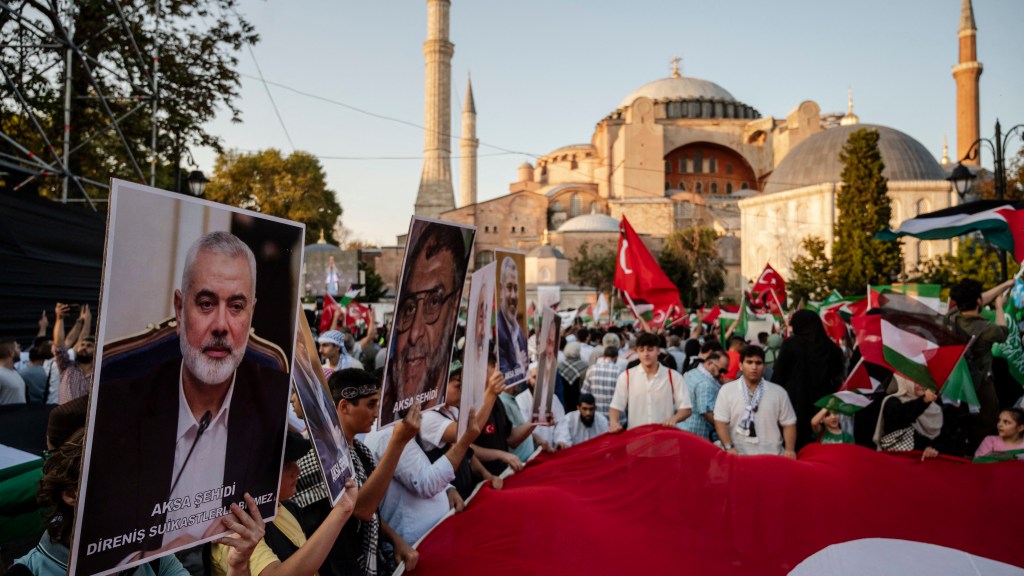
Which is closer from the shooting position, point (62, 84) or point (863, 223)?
point (62, 84)

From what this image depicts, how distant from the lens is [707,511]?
4996mm

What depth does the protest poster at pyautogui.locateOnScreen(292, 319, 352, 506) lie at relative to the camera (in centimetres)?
247

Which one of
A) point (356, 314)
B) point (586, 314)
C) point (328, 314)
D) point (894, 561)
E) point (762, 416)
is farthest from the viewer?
point (586, 314)

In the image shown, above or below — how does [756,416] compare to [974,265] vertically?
below

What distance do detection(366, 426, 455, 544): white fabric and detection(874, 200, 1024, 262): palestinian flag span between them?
5349mm

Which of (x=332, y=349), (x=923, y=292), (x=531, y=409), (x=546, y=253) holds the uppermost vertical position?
(x=546, y=253)

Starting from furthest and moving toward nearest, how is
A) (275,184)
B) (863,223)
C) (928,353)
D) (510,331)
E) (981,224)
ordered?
1. (275,184)
2. (863,223)
3. (981,224)
4. (928,353)
5. (510,331)

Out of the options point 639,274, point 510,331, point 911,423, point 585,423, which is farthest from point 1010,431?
point 639,274

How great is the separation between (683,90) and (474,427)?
84351 mm

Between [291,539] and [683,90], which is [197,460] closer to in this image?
[291,539]

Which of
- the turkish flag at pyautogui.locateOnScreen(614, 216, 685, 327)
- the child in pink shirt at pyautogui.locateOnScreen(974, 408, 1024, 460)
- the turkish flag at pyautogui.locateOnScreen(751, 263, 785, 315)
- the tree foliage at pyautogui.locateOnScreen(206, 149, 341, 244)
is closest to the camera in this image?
the child in pink shirt at pyautogui.locateOnScreen(974, 408, 1024, 460)

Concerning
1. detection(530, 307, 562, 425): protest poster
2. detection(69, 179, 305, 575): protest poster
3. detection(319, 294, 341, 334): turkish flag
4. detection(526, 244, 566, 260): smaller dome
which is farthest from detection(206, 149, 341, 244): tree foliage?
detection(69, 179, 305, 575): protest poster

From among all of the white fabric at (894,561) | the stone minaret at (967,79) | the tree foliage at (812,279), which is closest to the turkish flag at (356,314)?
the white fabric at (894,561)

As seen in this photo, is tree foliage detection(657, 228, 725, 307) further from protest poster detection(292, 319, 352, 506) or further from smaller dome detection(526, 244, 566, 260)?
protest poster detection(292, 319, 352, 506)
